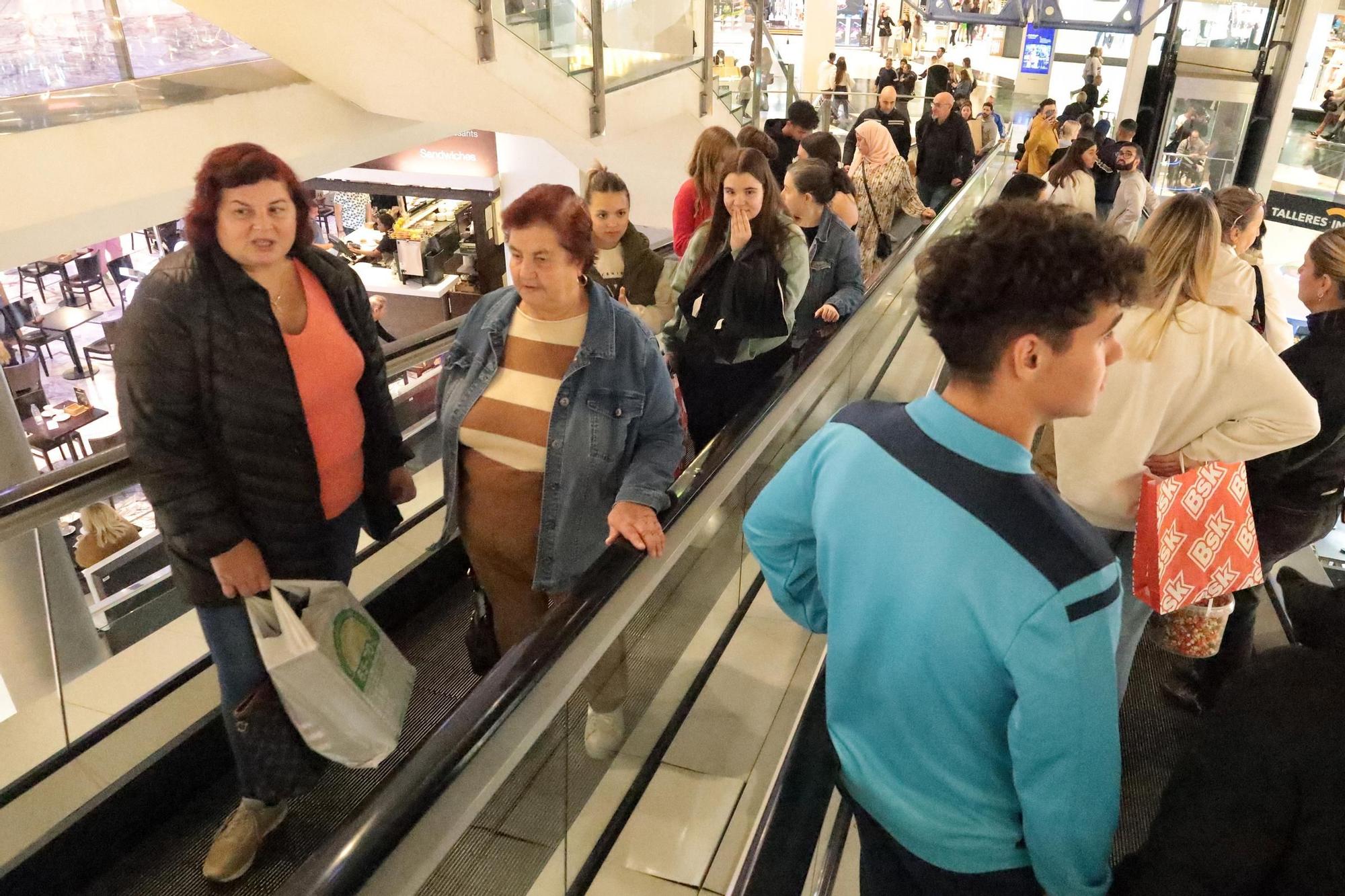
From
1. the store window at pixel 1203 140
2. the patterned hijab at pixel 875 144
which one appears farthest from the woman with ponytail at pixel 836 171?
the store window at pixel 1203 140

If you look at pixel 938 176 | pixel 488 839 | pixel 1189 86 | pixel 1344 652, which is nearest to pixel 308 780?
pixel 488 839

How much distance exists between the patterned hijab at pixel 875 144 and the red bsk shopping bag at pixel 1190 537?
4.67 m

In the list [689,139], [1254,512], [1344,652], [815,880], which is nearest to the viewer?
[1344,652]

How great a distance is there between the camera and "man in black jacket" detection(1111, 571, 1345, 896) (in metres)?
1.14

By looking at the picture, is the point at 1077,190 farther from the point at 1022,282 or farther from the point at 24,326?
the point at 24,326

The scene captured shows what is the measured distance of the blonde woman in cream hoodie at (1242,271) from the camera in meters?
2.80

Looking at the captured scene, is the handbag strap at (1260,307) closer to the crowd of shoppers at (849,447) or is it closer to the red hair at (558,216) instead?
the crowd of shoppers at (849,447)

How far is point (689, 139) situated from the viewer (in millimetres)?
9703

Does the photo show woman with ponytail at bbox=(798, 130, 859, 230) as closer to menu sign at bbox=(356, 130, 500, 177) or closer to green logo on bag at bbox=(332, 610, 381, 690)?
green logo on bag at bbox=(332, 610, 381, 690)

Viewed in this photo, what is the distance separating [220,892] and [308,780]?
0.50 m

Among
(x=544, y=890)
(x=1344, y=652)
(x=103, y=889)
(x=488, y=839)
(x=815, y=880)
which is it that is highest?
(x=1344, y=652)

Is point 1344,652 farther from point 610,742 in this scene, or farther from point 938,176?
point 938,176

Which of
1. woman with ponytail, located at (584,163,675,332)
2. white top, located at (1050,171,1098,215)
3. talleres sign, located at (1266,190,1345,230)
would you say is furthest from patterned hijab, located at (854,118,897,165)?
talleres sign, located at (1266,190,1345,230)

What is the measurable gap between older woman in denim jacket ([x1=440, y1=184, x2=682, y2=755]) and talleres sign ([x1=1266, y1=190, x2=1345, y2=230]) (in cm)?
1988
